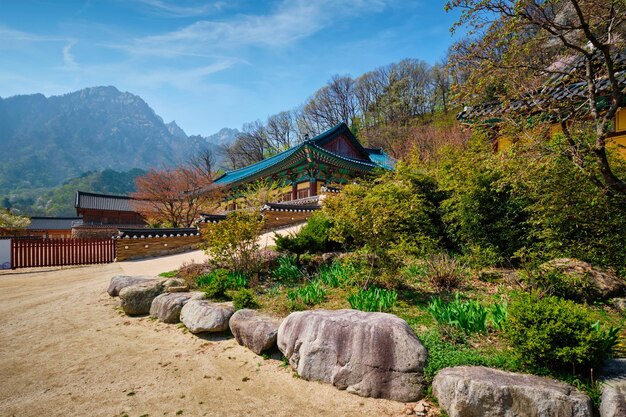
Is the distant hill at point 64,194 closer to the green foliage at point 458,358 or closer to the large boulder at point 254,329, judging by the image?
the large boulder at point 254,329

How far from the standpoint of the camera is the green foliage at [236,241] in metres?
6.84

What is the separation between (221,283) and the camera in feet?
19.0

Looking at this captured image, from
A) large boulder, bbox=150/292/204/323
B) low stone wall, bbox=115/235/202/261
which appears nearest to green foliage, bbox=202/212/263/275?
large boulder, bbox=150/292/204/323

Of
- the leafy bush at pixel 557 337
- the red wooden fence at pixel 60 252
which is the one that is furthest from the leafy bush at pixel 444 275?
the red wooden fence at pixel 60 252

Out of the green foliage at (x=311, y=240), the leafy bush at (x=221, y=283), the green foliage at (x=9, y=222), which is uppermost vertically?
the green foliage at (x=9, y=222)

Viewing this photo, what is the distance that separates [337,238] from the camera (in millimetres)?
6012

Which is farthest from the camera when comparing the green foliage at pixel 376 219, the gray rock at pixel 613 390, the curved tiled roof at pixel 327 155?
the curved tiled roof at pixel 327 155

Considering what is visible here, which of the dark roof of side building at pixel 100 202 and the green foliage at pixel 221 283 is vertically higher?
the dark roof of side building at pixel 100 202

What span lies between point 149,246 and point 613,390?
14.5m

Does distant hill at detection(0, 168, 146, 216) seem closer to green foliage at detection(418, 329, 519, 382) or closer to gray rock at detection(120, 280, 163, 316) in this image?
gray rock at detection(120, 280, 163, 316)

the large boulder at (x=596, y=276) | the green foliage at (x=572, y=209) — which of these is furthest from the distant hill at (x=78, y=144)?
the large boulder at (x=596, y=276)

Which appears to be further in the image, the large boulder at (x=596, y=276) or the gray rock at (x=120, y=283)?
the gray rock at (x=120, y=283)

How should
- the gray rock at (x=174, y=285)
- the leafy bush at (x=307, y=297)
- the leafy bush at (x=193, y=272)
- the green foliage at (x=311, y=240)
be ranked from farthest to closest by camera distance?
the green foliage at (x=311, y=240) < the leafy bush at (x=193, y=272) < the gray rock at (x=174, y=285) < the leafy bush at (x=307, y=297)

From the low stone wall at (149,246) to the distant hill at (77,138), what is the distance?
3689 inches
